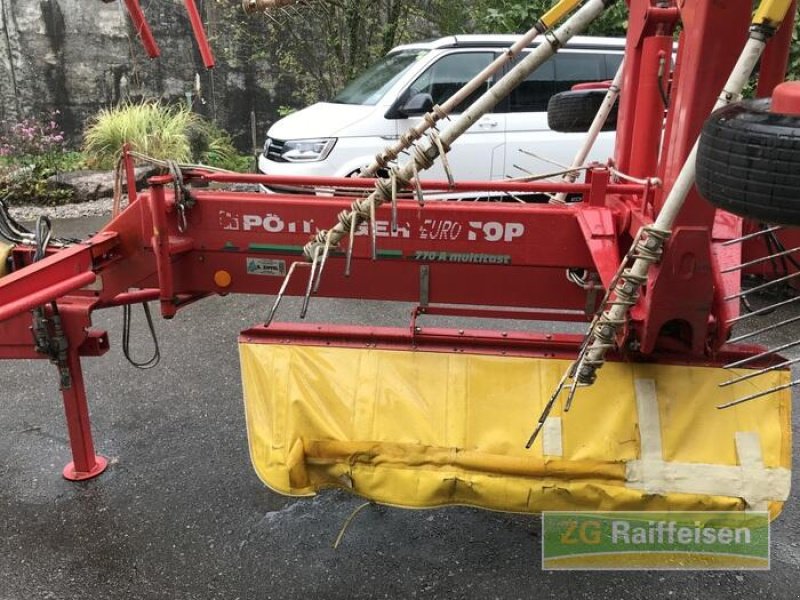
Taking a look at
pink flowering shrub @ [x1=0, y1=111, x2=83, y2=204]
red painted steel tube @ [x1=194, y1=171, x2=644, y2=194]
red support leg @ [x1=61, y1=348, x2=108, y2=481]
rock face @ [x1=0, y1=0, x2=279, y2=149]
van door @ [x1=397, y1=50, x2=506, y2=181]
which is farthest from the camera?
rock face @ [x1=0, y1=0, x2=279, y2=149]

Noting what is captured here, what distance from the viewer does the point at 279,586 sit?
269cm

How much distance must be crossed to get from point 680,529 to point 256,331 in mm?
1703

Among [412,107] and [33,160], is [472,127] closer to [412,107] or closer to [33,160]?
[412,107]

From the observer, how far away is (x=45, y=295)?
238cm

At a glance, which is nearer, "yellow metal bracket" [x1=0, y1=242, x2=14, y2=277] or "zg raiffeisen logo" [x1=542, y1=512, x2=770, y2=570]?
"zg raiffeisen logo" [x1=542, y1=512, x2=770, y2=570]

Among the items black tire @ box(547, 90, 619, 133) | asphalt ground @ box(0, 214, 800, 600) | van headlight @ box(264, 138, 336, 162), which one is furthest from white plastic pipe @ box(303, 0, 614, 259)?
van headlight @ box(264, 138, 336, 162)

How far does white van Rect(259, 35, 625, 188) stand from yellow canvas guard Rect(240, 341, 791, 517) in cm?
431

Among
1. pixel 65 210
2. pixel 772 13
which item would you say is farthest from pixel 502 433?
pixel 65 210

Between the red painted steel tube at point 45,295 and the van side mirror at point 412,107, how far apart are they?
4.64 meters

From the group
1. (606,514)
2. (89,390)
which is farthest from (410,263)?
(89,390)

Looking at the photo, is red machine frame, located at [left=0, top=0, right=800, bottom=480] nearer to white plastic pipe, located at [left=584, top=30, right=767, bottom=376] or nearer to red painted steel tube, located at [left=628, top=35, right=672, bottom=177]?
red painted steel tube, located at [left=628, top=35, right=672, bottom=177]

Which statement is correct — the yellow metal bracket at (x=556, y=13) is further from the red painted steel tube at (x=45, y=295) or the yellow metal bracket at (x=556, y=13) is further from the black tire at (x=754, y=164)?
the red painted steel tube at (x=45, y=295)

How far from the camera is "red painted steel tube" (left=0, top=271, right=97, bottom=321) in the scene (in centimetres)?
235

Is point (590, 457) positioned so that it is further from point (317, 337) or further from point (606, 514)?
point (317, 337)
